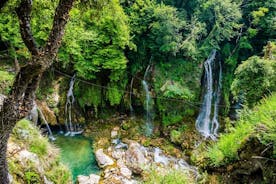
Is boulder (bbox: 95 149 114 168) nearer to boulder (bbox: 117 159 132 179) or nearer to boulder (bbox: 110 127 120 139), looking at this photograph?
boulder (bbox: 117 159 132 179)

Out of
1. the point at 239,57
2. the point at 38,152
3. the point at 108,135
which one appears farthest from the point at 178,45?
the point at 38,152

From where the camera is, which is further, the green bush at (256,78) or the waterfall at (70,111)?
the waterfall at (70,111)

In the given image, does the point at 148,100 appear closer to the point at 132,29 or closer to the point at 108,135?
the point at 108,135

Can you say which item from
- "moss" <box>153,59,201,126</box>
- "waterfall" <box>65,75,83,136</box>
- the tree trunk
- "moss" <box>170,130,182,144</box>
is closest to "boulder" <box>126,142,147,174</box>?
"moss" <box>170,130,182,144</box>

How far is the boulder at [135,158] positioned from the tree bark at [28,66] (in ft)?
20.8

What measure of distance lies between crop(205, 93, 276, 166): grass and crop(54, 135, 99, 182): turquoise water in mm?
6984

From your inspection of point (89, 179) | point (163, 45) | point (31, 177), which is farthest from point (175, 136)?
point (31, 177)

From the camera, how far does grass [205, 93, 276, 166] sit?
2.19 metres

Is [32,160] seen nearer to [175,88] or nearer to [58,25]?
[58,25]

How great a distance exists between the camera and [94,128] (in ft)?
38.3

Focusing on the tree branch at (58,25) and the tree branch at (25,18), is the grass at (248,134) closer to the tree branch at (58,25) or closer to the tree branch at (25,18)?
the tree branch at (58,25)

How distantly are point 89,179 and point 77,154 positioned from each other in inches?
61.6

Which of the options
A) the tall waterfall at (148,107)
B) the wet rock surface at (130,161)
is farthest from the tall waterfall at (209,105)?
the wet rock surface at (130,161)

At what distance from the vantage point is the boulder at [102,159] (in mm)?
9347
